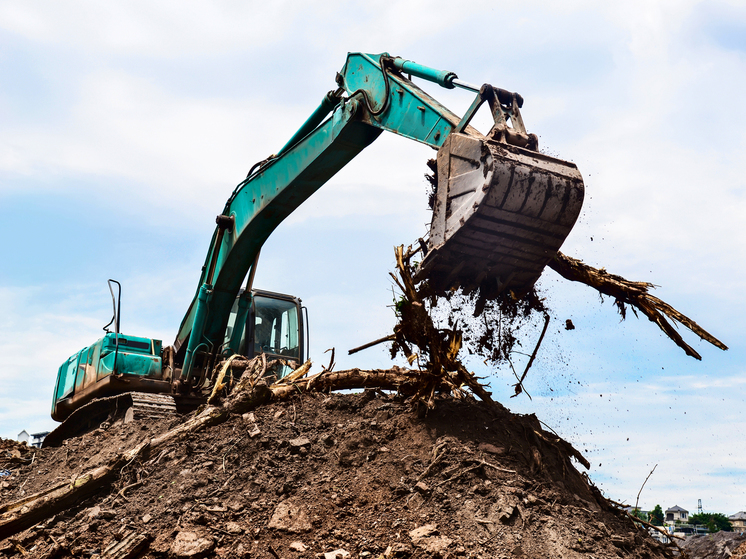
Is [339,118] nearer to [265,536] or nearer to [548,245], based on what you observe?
[548,245]

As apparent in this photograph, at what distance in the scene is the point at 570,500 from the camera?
193 inches

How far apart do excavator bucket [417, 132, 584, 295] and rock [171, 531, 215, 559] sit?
234 cm

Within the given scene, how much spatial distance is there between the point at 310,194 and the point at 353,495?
135 inches

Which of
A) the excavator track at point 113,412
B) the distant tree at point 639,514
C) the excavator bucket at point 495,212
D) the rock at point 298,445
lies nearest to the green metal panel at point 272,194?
the excavator track at point 113,412

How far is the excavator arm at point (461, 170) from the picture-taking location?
462 centimetres

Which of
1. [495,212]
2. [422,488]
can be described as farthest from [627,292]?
[422,488]

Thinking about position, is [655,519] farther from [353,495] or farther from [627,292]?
[353,495]

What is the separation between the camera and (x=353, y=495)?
15.8 ft

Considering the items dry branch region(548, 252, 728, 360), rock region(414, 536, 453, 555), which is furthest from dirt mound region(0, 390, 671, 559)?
dry branch region(548, 252, 728, 360)

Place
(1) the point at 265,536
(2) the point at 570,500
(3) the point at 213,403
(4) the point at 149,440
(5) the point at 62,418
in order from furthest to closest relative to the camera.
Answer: (5) the point at 62,418 < (3) the point at 213,403 < (4) the point at 149,440 < (2) the point at 570,500 < (1) the point at 265,536

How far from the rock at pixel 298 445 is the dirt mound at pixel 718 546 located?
14.0ft

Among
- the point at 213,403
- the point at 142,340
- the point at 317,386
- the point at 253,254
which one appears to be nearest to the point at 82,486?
the point at 213,403

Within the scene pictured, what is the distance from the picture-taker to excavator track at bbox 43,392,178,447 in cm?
785

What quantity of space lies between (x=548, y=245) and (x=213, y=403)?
3.87 m
